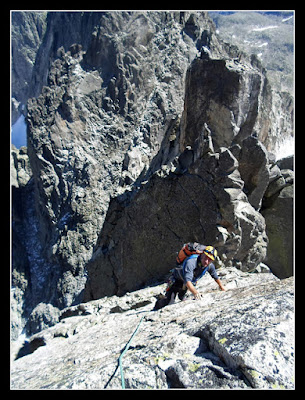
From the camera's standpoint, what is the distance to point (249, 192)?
15781mm

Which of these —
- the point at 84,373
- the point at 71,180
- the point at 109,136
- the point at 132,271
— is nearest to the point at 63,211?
the point at 71,180

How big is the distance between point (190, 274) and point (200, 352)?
2.70 metres

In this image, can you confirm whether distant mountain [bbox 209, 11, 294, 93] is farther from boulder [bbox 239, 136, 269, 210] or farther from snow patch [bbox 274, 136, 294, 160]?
boulder [bbox 239, 136, 269, 210]

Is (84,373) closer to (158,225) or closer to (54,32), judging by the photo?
(158,225)

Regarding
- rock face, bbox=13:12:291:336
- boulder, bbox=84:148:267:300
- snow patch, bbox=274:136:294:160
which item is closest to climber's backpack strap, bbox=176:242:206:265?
boulder, bbox=84:148:267:300

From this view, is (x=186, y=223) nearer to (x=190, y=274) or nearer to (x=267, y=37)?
(x=190, y=274)

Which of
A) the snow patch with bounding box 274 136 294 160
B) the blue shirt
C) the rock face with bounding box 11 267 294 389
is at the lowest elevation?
the rock face with bounding box 11 267 294 389

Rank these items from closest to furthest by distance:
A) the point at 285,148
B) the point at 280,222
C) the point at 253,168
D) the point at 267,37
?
the point at 253,168 < the point at 280,222 < the point at 285,148 < the point at 267,37

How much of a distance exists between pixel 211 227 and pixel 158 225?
10.0ft

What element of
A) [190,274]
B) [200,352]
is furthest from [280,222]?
[200,352]

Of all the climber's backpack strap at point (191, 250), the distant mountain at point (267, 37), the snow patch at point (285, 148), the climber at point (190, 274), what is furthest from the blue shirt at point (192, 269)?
the distant mountain at point (267, 37)

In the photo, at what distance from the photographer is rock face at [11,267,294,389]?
3896 millimetres

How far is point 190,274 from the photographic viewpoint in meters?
7.30

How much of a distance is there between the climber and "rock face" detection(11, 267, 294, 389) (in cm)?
58
